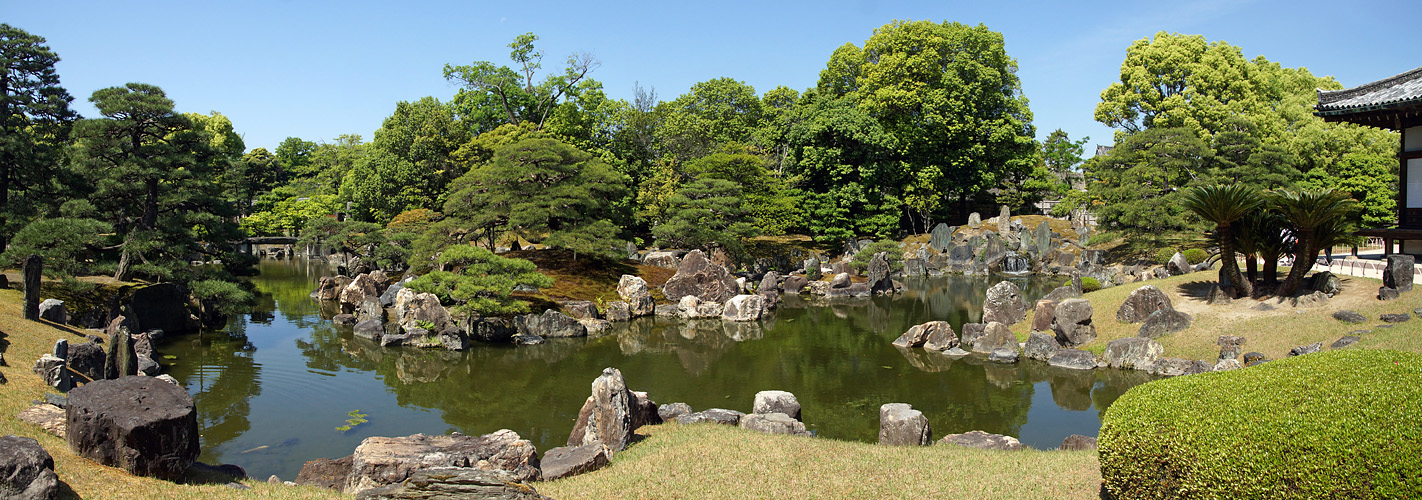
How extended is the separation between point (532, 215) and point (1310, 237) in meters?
21.4

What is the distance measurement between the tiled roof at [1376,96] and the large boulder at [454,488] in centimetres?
2067

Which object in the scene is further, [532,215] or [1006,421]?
[532,215]

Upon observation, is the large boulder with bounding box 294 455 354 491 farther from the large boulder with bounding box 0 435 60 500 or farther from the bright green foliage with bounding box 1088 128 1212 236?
the bright green foliage with bounding box 1088 128 1212 236

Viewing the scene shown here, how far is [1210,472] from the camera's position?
18.2 ft

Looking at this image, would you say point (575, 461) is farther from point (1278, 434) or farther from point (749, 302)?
point (749, 302)

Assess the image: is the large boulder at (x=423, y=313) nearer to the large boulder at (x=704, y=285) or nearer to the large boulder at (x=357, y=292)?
the large boulder at (x=357, y=292)

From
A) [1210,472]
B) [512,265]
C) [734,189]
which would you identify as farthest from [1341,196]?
[734,189]

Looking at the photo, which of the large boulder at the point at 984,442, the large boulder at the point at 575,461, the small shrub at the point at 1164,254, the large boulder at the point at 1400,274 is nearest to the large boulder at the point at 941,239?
the small shrub at the point at 1164,254

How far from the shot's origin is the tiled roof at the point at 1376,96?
17.2 m

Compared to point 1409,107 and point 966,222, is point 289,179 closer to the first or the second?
point 966,222

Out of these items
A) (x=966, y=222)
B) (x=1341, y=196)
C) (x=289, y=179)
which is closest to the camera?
(x=1341, y=196)

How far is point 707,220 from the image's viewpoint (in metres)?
32.7

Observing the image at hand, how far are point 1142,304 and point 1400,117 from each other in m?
7.67

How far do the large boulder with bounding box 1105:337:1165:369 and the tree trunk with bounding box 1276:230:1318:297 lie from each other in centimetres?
317
